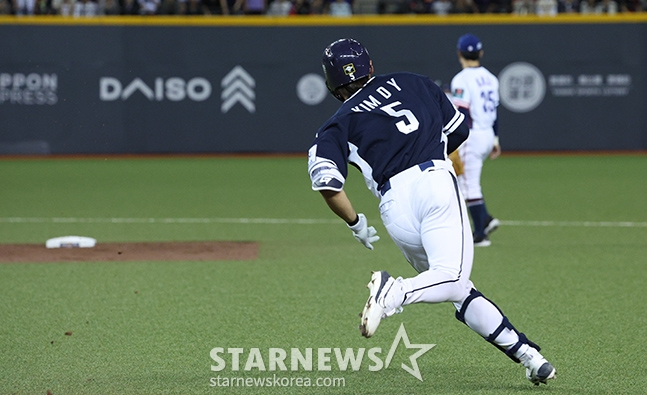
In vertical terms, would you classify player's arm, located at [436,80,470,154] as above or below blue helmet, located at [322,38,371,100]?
below

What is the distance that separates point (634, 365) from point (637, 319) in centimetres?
135

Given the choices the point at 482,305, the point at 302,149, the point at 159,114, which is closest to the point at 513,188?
the point at 302,149

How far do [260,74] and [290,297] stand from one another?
42.7 ft

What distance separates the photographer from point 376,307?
4449 millimetres

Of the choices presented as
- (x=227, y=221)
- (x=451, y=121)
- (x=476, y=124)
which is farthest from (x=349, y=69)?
(x=227, y=221)

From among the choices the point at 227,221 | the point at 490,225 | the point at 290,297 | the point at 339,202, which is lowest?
the point at 227,221

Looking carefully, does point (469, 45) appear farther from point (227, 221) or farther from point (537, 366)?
point (537, 366)

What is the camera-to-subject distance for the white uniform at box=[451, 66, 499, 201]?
10094 millimetres

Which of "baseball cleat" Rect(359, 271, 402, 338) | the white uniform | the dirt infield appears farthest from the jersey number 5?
the white uniform

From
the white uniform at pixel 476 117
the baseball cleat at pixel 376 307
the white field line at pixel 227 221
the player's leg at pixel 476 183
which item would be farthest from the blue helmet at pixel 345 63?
the white field line at pixel 227 221

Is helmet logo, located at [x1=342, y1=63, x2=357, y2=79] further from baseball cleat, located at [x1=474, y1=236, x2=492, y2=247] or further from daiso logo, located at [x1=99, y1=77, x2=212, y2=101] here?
daiso logo, located at [x1=99, y1=77, x2=212, y2=101]

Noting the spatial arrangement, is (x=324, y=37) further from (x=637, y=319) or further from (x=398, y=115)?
(x=398, y=115)

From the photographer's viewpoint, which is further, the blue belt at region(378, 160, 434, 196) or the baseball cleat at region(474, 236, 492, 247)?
the baseball cleat at region(474, 236, 492, 247)

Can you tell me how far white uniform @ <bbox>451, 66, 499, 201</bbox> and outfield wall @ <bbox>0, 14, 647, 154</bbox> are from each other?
985cm
